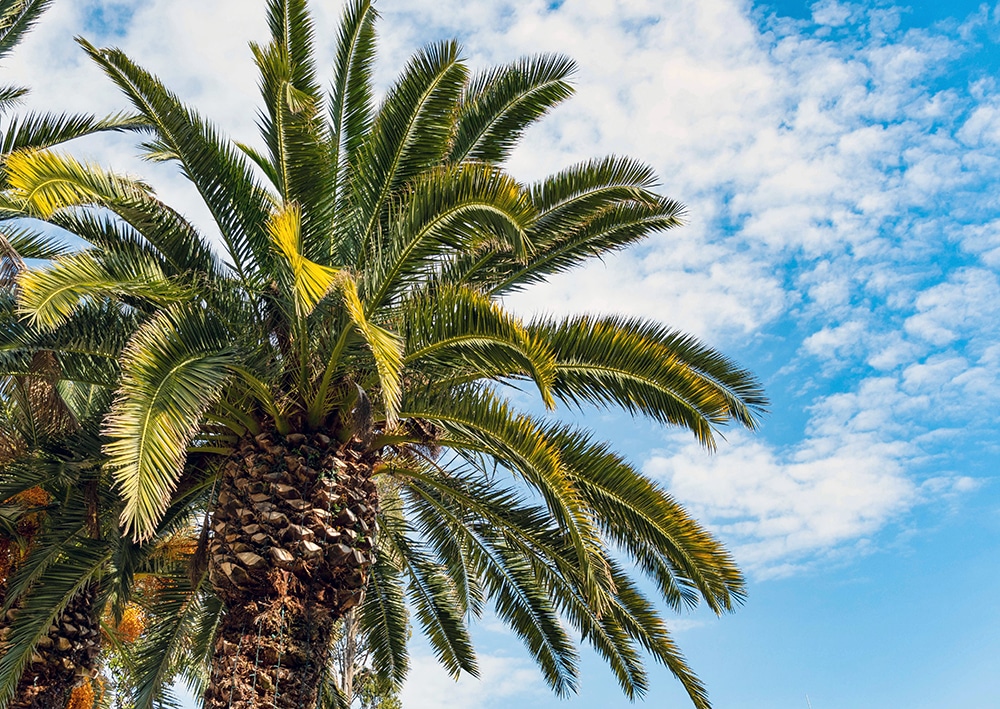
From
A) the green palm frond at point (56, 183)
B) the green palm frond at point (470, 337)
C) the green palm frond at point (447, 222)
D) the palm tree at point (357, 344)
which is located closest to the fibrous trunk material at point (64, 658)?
the palm tree at point (357, 344)

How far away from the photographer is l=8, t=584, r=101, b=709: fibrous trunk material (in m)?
10.7

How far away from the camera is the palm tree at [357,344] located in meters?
7.90

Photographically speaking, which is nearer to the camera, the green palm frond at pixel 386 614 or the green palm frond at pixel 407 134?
the green palm frond at pixel 407 134

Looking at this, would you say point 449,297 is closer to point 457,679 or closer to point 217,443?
point 217,443

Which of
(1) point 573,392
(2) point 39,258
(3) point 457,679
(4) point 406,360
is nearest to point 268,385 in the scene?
(4) point 406,360

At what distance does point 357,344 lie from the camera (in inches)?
345

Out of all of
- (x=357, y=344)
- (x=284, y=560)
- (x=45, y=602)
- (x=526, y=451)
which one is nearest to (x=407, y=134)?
(x=357, y=344)

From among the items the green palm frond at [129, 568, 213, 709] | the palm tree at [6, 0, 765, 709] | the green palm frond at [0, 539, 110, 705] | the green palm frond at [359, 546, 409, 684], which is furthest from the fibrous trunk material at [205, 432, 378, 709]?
the green palm frond at [359, 546, 409, 684]

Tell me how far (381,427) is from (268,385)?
134 centimetres

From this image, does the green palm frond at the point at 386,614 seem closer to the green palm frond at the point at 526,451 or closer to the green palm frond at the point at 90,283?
the green palm frond at the point at 526,451

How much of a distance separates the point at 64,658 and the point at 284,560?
4053mm

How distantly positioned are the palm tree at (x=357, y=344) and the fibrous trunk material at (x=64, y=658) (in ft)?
7.51

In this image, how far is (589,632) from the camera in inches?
432

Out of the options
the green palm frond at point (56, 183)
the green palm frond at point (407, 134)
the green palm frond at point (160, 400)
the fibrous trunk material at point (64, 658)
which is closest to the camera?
the green palm frond at point (160, 400)
